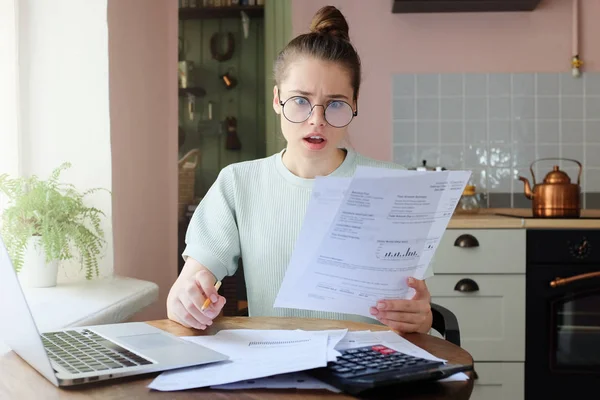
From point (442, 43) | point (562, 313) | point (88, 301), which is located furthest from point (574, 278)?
point (88, 301)

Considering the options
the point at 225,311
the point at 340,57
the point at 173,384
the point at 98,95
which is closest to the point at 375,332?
the point at 173,384

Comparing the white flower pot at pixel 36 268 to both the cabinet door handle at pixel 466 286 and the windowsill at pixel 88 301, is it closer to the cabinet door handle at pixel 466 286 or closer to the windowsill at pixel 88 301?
the windowsill at pixel 88 301

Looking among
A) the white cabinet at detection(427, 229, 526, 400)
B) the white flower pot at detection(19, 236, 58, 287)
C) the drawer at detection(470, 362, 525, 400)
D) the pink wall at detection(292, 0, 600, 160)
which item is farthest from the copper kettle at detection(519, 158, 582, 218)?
the white flower pot at detection(19, 236, 58, 287)

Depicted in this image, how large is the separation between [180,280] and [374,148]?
7.07 feet

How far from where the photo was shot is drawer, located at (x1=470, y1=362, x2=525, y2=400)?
8.61 ft

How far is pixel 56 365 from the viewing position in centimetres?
83

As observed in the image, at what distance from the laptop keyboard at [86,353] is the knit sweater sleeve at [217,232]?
389 millimetres

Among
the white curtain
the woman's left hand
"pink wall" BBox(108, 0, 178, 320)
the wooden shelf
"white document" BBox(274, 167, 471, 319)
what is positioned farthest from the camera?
the wooden shelf

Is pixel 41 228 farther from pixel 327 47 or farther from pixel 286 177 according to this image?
pixel 327 47

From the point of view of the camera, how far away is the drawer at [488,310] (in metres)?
2.63

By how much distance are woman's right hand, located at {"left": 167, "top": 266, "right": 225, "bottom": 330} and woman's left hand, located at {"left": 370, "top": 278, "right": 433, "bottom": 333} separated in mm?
264

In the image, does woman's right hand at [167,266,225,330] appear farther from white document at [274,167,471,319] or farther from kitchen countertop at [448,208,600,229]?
kitchen countertop at [448,208,600,229]

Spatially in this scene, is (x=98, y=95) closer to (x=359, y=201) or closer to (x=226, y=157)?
(x=359, y=201)

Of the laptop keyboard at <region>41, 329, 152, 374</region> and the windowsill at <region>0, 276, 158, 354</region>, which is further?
the windowsill at <region>0, 276, 158, 354</region>
